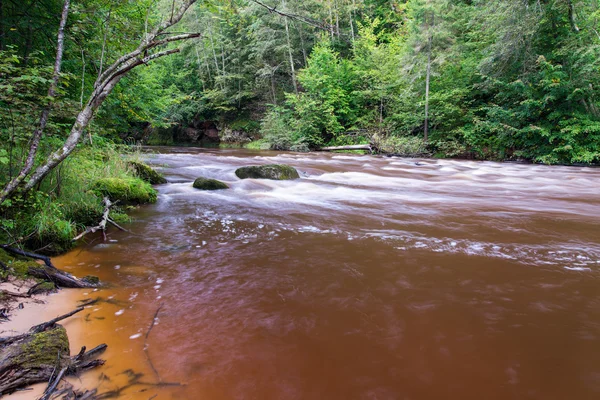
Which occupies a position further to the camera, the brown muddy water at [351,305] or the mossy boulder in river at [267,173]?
the mossy boulder in river at [267,173]

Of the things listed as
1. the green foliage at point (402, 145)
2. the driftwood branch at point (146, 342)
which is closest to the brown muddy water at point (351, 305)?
the driftwood branch at point (146, 342)

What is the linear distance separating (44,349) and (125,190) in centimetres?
502

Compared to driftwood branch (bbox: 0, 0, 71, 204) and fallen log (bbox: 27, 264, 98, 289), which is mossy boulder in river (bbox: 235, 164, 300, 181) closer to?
driftwood branch (bbox: 0, 0, 71, 204)

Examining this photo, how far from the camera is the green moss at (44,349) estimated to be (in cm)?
177

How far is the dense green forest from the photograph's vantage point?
3.80 meters

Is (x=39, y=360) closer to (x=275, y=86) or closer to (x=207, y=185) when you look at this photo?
(x=207, y=185)

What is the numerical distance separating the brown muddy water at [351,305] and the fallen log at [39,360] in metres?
0.14

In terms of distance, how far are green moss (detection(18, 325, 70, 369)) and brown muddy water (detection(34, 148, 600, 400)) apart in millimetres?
239

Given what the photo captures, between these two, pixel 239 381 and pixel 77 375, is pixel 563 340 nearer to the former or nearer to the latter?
pixel 239 381

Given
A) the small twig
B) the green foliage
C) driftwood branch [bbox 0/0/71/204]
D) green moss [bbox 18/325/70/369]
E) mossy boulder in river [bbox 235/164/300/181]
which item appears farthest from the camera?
the green foliage

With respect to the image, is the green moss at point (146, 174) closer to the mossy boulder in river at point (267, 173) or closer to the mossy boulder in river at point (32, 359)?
the mossy boulder in river at point (267, 173)

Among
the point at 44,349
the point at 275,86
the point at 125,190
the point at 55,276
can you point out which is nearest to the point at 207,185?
the point at 125,190

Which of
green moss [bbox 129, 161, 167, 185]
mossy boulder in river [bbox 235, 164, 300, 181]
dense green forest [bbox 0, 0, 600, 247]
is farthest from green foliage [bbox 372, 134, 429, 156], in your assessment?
green moss [bbox 129, 161, 167, 185]

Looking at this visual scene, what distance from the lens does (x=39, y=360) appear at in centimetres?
181
